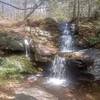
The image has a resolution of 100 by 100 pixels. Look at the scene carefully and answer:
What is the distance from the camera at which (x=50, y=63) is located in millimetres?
12516

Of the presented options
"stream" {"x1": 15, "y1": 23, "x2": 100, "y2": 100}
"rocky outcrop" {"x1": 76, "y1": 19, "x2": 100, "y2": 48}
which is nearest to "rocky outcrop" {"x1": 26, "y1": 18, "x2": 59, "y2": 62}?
"stream" {"x1": 15, "y1": 23, "x2": 100, "y2": 100}

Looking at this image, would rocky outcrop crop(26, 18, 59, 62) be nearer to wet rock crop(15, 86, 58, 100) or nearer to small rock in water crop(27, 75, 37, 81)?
small rock in water crop(27, 75, 37, 81)

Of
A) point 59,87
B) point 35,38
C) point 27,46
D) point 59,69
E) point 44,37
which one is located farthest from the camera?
point 44,37

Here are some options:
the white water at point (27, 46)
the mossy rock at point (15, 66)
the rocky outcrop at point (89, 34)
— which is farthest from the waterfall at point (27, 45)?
the rocky outcrop at point (89, 34)

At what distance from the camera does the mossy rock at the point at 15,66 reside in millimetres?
10984

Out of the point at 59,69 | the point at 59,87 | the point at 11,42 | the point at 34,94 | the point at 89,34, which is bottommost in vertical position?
the point at 59,87

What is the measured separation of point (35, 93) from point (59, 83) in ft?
7.16

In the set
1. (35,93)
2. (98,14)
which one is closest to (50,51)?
(35,93)

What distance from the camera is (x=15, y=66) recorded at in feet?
38.1

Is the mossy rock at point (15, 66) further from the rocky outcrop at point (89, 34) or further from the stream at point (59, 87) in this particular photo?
the rocky outcrop at point (89, 34)

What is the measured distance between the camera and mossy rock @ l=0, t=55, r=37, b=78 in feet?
36.0

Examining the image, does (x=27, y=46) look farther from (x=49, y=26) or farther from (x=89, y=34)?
(x=89, y=34)

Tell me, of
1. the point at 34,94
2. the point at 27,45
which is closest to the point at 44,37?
the point at 27,45

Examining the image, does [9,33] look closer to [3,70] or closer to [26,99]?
[3,70]
